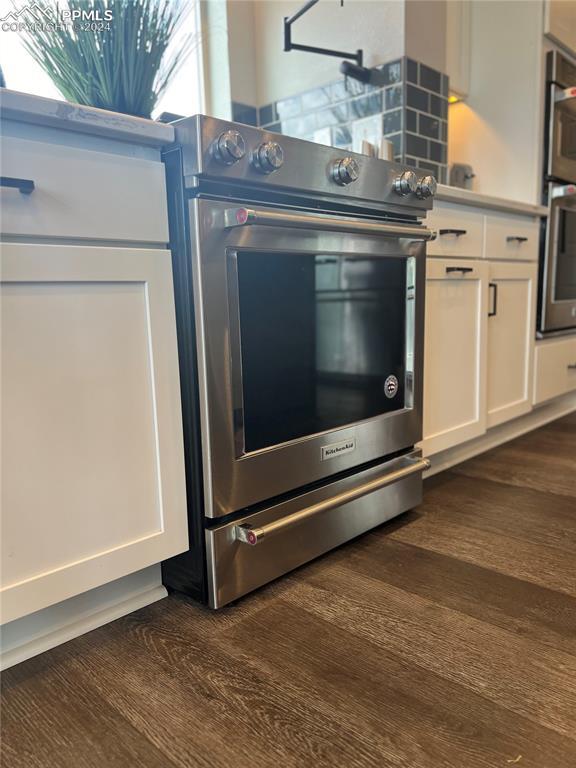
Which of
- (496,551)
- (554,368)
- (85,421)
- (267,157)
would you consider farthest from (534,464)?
(85,421)

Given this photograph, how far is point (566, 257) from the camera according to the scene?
2451 millimetres

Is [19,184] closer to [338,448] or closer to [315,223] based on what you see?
[315,223]

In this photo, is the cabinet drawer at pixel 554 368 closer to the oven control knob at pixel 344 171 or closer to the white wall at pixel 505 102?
the white wall at pixel 505 102

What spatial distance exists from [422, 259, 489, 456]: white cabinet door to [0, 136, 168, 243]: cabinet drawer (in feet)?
2.94

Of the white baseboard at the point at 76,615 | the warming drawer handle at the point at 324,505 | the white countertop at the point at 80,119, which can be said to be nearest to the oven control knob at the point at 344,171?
the white countertop at the point at 80,119

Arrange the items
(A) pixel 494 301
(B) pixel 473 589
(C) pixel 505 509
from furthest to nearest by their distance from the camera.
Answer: (A) pixel 494 301 → (C) pixel 505 509 → (B) pixel 473 589

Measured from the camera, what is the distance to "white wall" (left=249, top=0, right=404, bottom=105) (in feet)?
6.64

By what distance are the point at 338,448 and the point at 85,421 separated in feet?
1.98

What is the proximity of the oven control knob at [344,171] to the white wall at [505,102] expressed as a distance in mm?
1483

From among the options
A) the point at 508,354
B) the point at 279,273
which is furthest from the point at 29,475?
the point at 508,354

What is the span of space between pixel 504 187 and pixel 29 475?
2312 millimetres

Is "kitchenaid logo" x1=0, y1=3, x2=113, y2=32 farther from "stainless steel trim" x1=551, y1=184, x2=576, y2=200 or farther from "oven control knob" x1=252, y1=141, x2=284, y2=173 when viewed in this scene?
"stainless steel trim" x1=551, y1=184, x2=576, y2=200

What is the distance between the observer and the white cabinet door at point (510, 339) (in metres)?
2.03

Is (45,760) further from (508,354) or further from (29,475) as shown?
(508,354)
